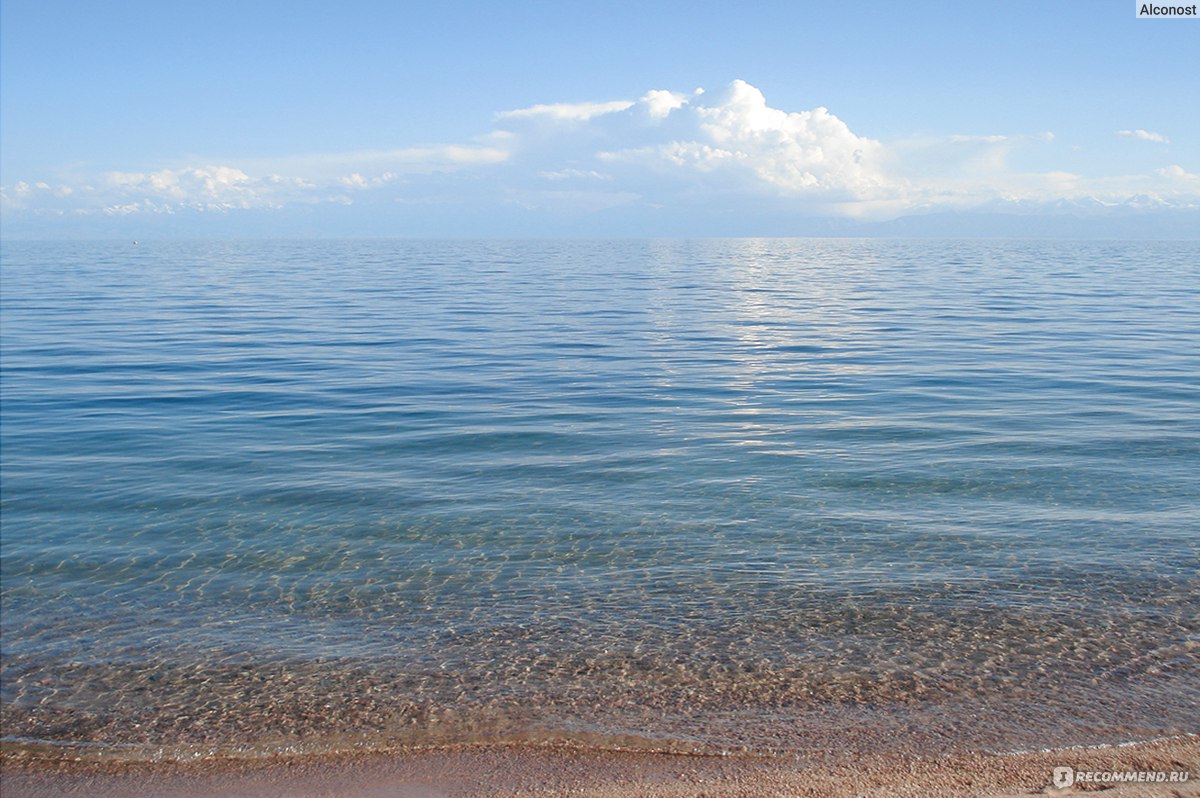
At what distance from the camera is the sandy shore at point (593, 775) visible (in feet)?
21.1

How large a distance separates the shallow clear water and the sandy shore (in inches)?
11.2

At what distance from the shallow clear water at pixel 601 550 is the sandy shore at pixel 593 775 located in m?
0.28

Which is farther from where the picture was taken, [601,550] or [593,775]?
[601,550]

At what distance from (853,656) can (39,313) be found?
40.8 meters

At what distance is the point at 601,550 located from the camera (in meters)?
11.4

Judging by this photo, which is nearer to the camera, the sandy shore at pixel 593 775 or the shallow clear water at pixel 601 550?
the sandy shore at pixel 593 775

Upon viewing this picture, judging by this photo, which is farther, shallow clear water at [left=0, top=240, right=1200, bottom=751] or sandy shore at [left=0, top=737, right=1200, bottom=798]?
shallow clear water at [left=0, top=240, right=1200, bottom=751]

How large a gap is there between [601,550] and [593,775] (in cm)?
476

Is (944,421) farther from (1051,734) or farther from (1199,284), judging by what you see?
(1199,284)

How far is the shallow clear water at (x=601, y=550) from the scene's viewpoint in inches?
304

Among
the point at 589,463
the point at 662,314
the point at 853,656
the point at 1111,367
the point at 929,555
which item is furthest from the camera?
the point at 662,314

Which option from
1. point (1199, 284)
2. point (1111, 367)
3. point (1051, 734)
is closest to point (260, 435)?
point (1051, 734)

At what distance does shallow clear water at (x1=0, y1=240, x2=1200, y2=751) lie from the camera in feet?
25.3

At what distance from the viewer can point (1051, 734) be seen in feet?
23.2
